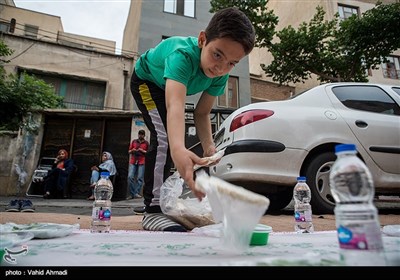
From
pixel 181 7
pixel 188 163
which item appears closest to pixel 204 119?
pixel 188 163

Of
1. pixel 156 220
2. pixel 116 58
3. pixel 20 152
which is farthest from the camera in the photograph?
pixel 116 58

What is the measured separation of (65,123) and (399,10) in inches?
451

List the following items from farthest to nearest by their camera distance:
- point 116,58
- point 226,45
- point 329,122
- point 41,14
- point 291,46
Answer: point 41,14
point 116,58
point 291,46
point 329,122
point 226,45

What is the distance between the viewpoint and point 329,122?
274cm

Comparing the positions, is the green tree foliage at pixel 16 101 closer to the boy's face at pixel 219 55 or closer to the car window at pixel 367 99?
the boy's face at pixel 219 55

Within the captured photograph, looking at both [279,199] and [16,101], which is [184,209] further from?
[16,101]

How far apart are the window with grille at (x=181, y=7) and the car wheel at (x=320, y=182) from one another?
12220 millimetres

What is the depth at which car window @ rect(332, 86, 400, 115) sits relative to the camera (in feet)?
9.66

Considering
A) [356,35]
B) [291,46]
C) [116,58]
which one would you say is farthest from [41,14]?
[356,35]

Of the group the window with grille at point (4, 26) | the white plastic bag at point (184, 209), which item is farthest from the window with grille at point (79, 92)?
the white plastic bag at point (184, 209)

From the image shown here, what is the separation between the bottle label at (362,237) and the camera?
57cm

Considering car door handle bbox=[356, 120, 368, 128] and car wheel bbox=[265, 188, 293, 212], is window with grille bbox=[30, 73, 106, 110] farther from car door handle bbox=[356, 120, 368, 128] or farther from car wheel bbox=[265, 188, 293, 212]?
car door handle bbox=[356, 120, 368, 128]

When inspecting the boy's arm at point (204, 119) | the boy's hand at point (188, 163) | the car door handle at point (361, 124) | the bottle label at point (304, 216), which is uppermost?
the car door handle at point (361, 124)

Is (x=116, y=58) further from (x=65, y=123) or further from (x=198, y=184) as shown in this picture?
(x=198, y=184)
